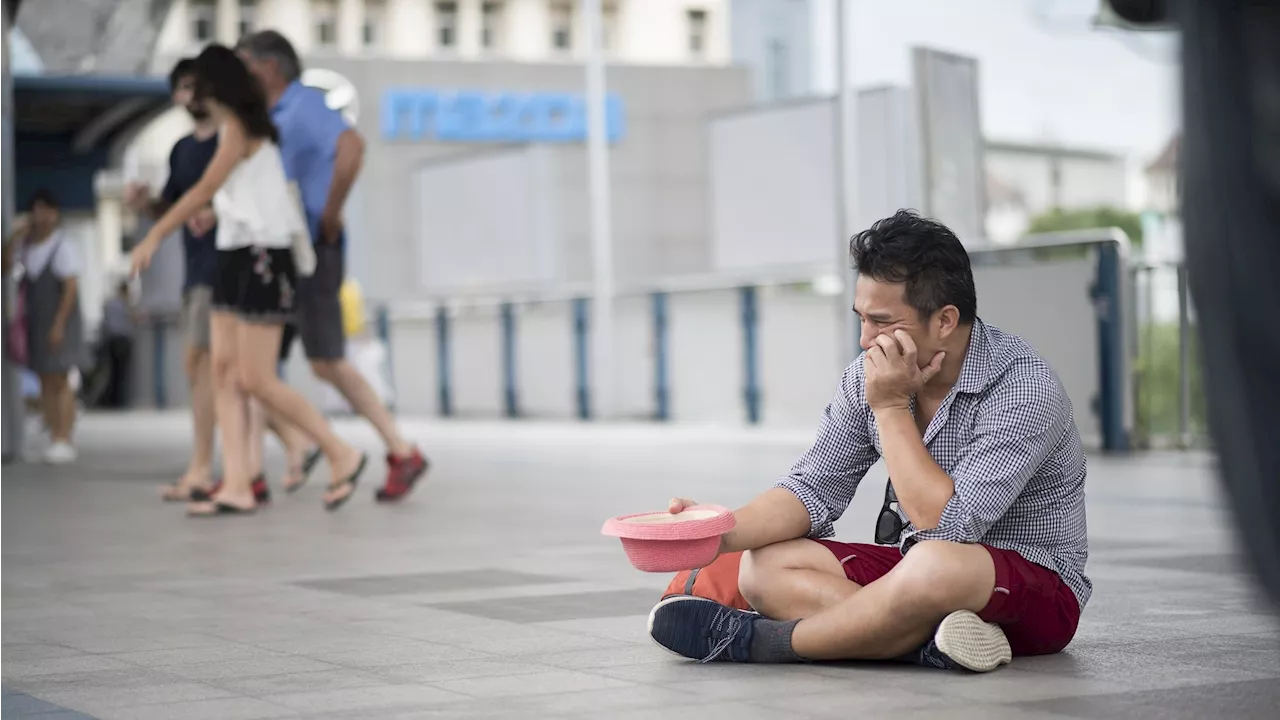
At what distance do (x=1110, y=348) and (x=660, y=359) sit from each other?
8.77m

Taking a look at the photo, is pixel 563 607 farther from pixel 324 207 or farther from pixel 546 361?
pixel 546 361

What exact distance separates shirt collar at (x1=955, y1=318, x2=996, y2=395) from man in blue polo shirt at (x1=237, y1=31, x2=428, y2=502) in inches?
215

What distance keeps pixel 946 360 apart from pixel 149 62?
14740 millimetres

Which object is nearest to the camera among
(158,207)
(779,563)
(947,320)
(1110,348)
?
(947,320)

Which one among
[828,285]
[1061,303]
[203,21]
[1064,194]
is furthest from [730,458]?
[1064,194]

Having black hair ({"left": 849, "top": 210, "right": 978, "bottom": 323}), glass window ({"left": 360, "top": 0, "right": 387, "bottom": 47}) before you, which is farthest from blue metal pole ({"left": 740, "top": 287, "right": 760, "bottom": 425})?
glass window ({"left": 360, "top": 0, "right": 387, "bottom": 47})

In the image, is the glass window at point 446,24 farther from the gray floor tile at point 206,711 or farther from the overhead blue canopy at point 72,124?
the gray floor tile at point 206,711

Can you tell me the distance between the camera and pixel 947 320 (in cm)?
406

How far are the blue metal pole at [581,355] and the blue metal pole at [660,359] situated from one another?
4.24 ft

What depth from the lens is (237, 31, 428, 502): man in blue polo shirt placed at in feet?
31.2

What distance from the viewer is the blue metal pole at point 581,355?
74.0 ft

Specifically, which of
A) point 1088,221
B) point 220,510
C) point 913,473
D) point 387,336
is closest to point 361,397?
point 220,510

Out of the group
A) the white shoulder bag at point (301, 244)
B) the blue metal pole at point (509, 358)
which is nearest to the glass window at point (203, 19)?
the blue metal pole at point (509, 358)

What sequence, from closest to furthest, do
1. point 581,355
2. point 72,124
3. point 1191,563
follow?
1. point 1191,563
2. point 72,124
3. point 581,355
